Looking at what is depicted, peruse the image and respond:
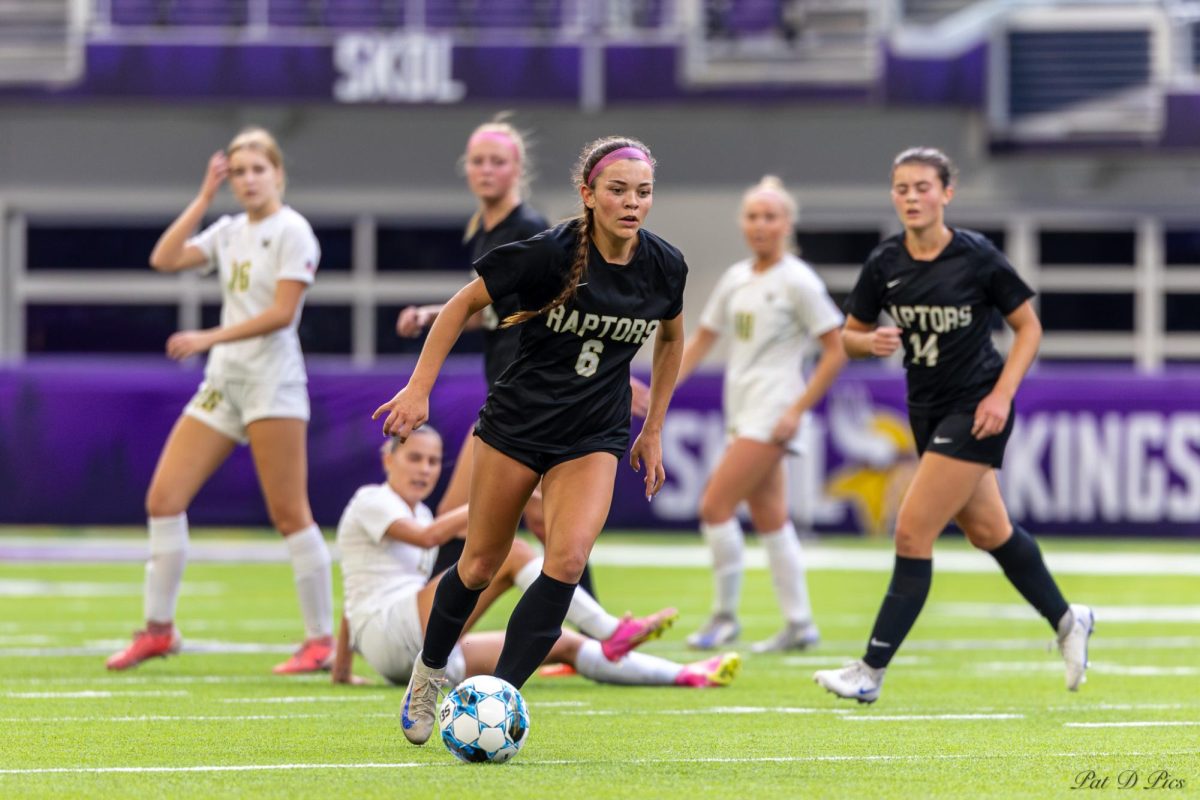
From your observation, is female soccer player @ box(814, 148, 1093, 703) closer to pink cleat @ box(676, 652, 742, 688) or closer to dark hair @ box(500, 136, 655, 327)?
pink cleat @ box(676, 652, 742, 688)

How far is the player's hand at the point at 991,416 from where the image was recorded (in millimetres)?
7766

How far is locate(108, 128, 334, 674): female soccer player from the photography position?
9070 mm

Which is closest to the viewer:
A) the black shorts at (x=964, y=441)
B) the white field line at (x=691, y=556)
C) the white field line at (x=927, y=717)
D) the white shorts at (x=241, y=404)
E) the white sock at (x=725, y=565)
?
the white field line at (x=927, y=717)

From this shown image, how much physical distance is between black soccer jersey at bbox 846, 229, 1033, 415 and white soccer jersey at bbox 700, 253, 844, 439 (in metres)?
2.33

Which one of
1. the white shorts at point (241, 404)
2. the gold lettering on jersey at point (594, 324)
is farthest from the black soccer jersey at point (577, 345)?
the white shorts at point (241, 404)

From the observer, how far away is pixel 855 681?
306 inches

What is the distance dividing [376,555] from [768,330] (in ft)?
9.54

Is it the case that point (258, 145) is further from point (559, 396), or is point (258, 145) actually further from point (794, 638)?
point (794, 638)

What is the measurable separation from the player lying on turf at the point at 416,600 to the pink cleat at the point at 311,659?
0.52m

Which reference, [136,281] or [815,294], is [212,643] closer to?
[815,294]

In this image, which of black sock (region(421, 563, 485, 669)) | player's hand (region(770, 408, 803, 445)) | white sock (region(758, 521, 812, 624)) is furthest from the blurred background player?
black sock (region(421, 563, 485, 669))

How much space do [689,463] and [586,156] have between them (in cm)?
1195

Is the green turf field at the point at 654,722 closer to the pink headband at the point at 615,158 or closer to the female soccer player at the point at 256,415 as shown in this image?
the female soccer player at the point at 256,415

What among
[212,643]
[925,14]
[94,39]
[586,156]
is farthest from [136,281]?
[586,156]
